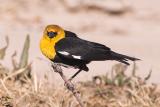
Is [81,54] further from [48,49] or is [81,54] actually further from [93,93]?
[93,93]

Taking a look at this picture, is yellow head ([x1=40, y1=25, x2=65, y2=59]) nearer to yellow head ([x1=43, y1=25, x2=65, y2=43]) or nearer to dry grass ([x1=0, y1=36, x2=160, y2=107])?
yellow head ([x1=43, y1=25, x2=65, y2=43])

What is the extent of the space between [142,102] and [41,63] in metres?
2.73

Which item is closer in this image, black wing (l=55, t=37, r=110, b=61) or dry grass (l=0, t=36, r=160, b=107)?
black wing (l=55, t=37, r=110, b=61)

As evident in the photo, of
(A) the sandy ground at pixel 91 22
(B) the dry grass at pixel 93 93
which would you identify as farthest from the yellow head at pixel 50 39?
(A) the sandy ground at pixel 91 22

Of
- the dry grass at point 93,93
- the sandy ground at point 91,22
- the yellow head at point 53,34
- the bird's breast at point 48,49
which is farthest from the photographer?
the sandy ground at point 91,22

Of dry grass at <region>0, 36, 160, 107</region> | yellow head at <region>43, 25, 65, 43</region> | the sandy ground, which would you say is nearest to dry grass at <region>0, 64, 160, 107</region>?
dry grass at <region>0, 36, 160, 107</region>

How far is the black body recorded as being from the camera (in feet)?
15.5

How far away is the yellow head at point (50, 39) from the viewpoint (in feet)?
15.3

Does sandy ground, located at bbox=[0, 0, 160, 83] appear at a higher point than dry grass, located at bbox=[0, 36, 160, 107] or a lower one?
lower

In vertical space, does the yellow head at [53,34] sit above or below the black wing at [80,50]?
above

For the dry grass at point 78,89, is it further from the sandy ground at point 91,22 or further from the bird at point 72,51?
the sandy ground at point 91,22

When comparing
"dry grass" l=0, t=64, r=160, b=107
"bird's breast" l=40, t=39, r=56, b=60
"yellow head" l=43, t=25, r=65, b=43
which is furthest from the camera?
"dry grass" l=0, t=64, r=160, b=107

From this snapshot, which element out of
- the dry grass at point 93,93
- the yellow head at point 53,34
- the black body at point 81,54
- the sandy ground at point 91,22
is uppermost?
the yellow head at point 53,34

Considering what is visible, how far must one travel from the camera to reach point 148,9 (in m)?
11.9
